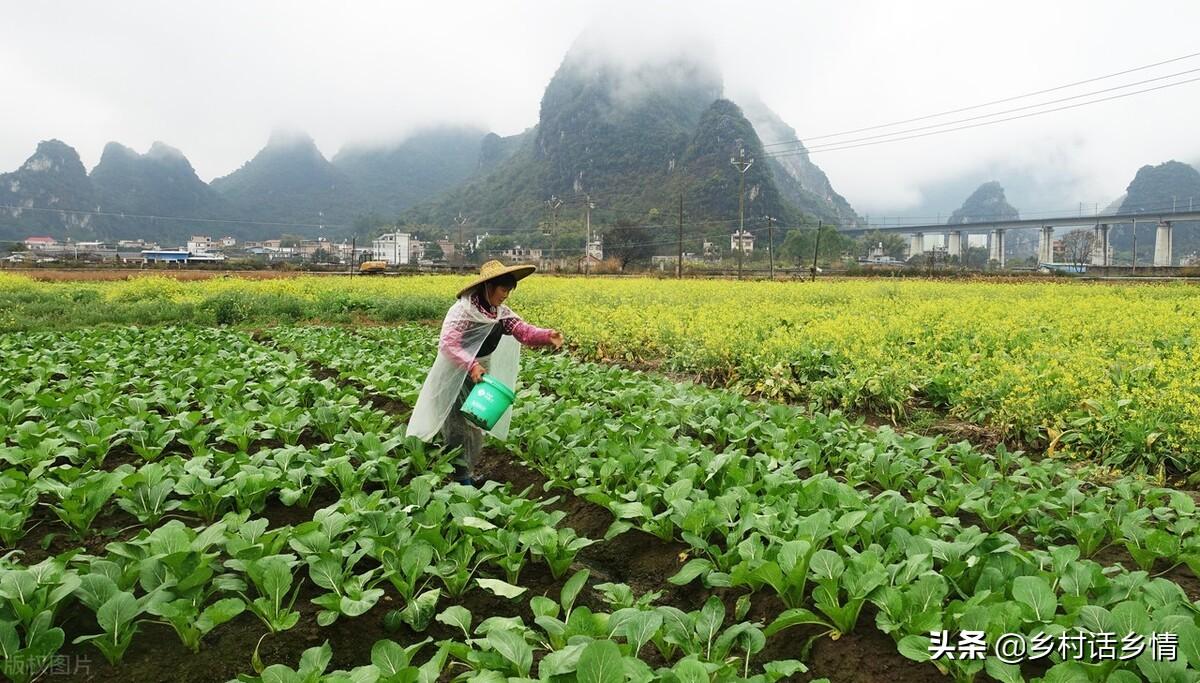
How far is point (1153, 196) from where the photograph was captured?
100625mm

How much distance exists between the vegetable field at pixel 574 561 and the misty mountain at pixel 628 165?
74616mm

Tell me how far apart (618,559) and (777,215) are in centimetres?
8367

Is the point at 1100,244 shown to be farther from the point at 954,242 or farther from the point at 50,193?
the point at 50,193

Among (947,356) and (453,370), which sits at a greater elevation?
(453,370)

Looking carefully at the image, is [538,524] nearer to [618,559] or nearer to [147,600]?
[618,559]

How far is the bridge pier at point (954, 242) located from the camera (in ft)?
248

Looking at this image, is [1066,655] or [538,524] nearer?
[1066,655]

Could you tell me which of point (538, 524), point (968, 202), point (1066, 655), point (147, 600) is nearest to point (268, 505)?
point (147, 600)

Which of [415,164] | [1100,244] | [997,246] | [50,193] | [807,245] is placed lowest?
[807,245]

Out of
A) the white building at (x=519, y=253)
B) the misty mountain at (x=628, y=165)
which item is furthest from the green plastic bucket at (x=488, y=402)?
the misty mountain at (x=628, y=165)

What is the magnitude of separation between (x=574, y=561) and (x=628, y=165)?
9555 cm

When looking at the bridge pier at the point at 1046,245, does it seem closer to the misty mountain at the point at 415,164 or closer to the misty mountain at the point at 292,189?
the misty mountain at the point at 415,164

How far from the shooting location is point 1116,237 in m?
103

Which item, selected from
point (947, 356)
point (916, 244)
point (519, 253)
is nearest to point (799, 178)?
point (916, 244)
